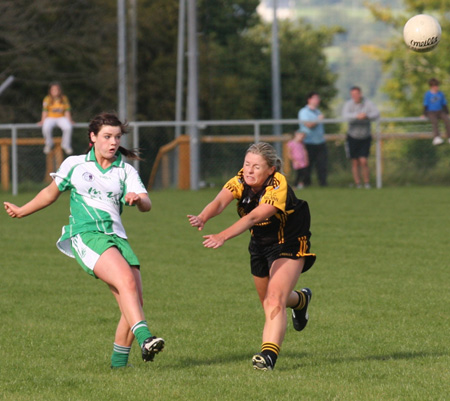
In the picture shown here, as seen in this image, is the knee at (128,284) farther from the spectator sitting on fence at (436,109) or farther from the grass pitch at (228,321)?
the spectator sitting on fence at (436,109)

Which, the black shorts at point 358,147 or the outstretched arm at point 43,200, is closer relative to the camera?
the outstretched arm at point 43,200

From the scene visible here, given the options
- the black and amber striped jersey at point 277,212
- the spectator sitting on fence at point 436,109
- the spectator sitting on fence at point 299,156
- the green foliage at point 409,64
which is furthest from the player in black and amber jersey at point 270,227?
the green foliage at point 409,64

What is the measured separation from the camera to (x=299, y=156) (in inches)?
840

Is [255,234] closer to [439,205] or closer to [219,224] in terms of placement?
[219,224]

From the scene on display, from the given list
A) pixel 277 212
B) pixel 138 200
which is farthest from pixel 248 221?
pixel 138 200

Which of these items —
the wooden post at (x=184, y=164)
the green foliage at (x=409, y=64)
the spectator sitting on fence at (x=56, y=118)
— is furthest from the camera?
the green foliage at (x=409, y=64)

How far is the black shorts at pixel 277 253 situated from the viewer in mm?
6562

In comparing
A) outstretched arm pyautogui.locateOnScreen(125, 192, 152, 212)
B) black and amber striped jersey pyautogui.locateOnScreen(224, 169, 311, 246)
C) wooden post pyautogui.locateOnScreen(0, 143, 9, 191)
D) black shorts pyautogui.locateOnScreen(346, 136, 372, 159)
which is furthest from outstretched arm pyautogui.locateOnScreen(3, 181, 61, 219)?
wooden post pyautogui.locateOnScreen(0, 143, 9, 191)

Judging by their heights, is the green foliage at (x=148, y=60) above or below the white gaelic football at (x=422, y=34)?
above

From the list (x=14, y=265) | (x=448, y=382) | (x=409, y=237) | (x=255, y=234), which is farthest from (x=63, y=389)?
(x=409, y=237)

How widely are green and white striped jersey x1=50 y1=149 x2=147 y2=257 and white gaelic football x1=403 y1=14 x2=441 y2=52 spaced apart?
25.9 feet

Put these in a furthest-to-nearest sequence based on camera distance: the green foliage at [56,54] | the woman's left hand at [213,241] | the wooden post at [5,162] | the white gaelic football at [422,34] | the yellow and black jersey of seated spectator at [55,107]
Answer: the green foliage at [56,54]
the wooden post at [5,162]
the yellow and black jersey of seated spectator at [55,107]
the white gaelic football at [422,34]
the woman's left hand at [213,241]

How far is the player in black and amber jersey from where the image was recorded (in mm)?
6195

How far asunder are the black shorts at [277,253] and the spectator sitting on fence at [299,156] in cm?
1471
